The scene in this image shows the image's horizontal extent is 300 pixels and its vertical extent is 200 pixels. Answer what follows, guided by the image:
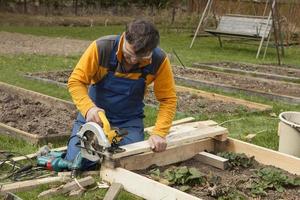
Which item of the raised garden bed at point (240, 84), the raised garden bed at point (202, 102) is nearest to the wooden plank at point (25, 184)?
the raised garden bed at point (202, 102)

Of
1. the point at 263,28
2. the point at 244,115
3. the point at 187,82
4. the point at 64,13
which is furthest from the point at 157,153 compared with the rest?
the point at 64,13

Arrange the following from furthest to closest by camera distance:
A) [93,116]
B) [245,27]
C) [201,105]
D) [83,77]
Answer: [245,27] → [201,105] → [83,77] → [93,116]

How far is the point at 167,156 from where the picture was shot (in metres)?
4.49

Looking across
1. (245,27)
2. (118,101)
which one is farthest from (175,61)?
(118,101)

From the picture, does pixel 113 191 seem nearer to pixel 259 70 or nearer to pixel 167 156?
pixel 167 156

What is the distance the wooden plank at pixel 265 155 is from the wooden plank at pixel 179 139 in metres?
0.15

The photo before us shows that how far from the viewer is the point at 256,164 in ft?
15.3

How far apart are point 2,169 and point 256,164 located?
2091 mm

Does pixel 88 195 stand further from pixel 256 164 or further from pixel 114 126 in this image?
pixel 256 164

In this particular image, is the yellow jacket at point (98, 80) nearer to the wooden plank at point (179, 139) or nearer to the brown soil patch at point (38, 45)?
the wooden plank at point (179, 139)

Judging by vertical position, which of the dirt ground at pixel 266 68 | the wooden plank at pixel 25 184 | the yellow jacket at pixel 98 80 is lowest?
the dirt ground at pixel 266 68

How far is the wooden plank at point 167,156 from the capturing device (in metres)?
4.13

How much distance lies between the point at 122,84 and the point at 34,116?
6.94 ft

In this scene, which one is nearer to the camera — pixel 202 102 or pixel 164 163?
pixel 164 163
